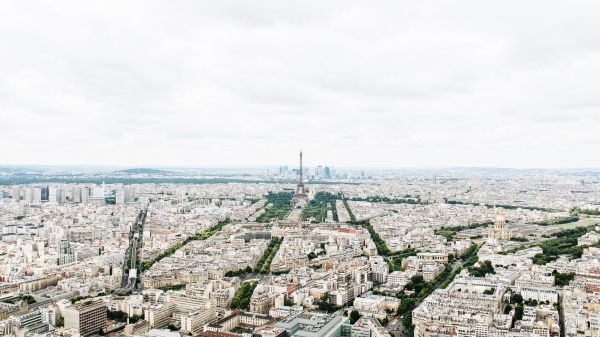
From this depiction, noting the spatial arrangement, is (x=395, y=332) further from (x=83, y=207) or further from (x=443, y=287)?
(x=83, y=207)

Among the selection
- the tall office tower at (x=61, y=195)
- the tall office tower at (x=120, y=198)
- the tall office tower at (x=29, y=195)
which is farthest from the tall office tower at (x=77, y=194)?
the tall office tower at (x=120, y=198)

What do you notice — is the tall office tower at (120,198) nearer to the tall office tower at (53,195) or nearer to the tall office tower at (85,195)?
the tall office tower at (85,195)

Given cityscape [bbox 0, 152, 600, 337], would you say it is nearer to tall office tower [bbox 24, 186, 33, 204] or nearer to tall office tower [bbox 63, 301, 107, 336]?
tall office tower [bbox 63, 301, 107, 336]

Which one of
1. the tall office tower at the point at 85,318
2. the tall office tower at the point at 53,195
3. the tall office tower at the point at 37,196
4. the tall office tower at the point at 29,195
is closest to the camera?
the tall office tower at the point at 85,318

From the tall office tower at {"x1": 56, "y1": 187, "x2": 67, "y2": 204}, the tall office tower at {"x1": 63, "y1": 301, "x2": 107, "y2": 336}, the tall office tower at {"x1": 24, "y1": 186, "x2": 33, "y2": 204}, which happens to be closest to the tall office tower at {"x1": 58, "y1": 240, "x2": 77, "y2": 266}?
the tall office tower at {"x1": 63, "y1": 301, "x2": 107, "y2": 336}

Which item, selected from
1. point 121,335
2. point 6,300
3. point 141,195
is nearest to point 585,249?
point 121,335
